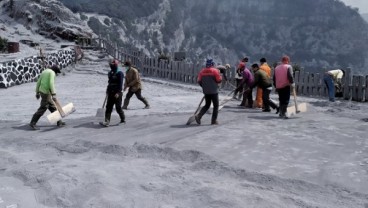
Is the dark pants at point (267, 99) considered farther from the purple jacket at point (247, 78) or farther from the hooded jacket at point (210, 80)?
the hooded jacket at point (210, 80)

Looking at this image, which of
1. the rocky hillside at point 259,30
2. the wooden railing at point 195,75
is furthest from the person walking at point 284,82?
the rocky hillside at point 259,30

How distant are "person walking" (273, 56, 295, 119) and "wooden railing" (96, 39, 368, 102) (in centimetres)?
470

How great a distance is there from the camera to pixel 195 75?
22.1 meters

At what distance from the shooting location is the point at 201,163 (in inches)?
278

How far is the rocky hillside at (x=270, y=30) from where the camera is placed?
3964 inches

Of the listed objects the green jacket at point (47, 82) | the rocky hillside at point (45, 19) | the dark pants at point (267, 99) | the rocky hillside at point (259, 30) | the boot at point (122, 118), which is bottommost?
the boot at point (122, 118)

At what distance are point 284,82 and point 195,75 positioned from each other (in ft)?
36.5

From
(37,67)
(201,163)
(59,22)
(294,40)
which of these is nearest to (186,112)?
(201,163)

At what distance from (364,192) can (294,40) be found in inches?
Result: 4183

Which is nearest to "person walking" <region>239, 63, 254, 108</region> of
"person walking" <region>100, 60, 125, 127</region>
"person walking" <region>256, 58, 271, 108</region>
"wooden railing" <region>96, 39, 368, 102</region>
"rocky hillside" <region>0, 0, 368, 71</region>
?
"person walking" <region>256, 58, 271, 108</region>

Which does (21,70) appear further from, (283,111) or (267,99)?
(283,111)

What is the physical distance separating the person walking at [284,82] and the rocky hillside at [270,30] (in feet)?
257

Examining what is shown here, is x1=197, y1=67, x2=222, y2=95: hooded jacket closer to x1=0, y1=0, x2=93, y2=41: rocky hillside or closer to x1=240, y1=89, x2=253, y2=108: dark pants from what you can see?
x1=240, y1=89, x2=253, y2=108: dark pants

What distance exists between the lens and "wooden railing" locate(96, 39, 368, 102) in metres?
16.1
